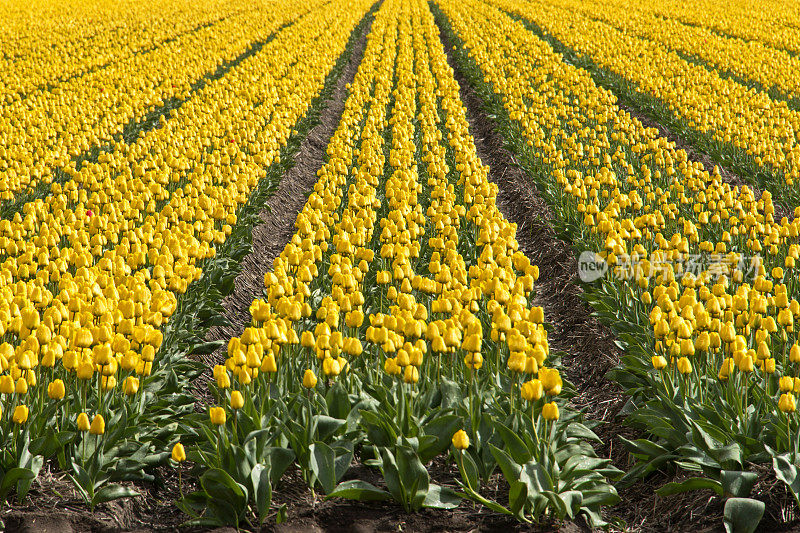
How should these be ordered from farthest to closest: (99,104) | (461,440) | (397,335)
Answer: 1. (99,104)
2. (397,335)
3. (461,440)

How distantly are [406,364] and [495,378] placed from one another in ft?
3.06

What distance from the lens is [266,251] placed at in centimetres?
839

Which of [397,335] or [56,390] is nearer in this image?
[56,390]

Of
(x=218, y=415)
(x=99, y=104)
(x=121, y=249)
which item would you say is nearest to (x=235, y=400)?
(x=218, y=415)

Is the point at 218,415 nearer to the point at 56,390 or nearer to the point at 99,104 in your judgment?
the point at 56,390

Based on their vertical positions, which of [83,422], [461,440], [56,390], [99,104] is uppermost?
[99,104]

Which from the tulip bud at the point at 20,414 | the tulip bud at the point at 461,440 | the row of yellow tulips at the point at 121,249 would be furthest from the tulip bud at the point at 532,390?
the tulip bud at the point at 20,414

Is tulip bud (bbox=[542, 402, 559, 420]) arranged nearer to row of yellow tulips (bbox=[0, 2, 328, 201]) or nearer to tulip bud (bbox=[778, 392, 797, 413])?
tulip bud (bbox=[778, 392, 797, 413])

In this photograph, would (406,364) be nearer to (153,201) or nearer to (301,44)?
(153,201)

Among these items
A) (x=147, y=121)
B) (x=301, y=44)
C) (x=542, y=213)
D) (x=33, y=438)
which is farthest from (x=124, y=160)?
(x=301, y=44)

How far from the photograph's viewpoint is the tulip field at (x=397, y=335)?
11.7 feet

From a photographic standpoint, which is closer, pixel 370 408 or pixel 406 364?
pixel 406 364

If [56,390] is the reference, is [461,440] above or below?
below

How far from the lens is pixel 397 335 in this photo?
4.10 metres
